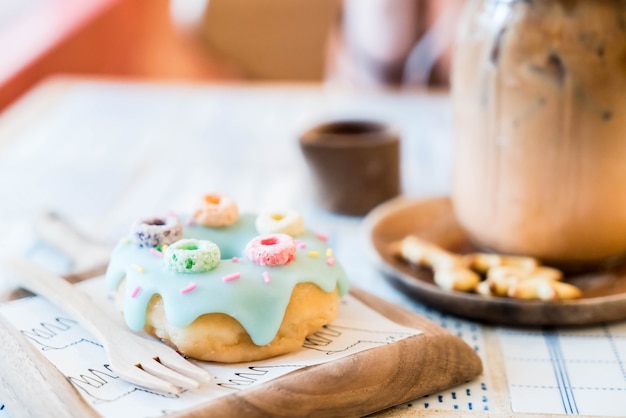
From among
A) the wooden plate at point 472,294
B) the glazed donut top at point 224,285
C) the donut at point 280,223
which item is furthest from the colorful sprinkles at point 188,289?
the wooden plate at point 472,294

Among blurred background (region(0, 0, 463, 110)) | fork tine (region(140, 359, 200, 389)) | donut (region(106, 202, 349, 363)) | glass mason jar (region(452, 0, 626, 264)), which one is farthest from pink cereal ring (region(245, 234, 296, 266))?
blurred background (region(0, 0, 463, 110))

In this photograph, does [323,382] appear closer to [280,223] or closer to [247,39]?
[280,223]

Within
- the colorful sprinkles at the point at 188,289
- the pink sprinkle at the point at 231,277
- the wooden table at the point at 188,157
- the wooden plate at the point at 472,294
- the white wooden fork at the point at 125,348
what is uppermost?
the pink sprinkle at the point at 231,277

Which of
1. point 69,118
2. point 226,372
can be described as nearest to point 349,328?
point 226,372

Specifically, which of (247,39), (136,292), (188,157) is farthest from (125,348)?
(247,39)

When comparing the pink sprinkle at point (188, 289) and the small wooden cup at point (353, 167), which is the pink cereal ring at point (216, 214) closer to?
the pink sprinkle at point (188, 289)

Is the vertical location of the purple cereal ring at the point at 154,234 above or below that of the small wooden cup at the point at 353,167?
above
